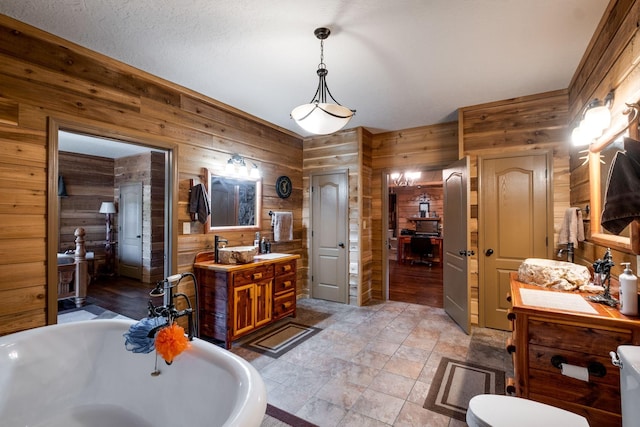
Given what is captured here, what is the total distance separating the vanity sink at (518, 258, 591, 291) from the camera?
210cm

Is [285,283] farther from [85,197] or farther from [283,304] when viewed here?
[85,197]

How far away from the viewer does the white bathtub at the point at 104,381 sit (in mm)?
1520

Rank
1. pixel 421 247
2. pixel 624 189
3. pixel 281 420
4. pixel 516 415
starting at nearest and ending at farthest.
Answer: pixel 516 415, pixel 624 189, pixel 281 420, pixel 421 247

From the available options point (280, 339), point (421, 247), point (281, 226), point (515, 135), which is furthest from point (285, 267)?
point (421, 247)

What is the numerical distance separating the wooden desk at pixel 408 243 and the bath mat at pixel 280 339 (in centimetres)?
561

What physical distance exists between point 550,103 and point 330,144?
277cm

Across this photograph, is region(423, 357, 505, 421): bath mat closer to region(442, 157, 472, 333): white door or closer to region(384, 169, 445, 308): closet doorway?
region(442, 157, 472, 333): white door

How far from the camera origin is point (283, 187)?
4.51 meters

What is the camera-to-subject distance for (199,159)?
3.33 meters

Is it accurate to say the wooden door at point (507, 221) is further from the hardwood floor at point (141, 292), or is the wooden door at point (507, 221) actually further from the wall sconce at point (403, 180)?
the wall sconce at point (403, 180)

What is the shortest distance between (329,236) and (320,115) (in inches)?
102

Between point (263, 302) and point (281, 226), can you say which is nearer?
point (263, 302)

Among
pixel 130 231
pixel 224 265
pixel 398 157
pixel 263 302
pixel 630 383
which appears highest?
pixel 398 157

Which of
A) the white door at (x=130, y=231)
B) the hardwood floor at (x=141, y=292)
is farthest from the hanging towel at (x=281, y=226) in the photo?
the white door at (x=130, y=231)
